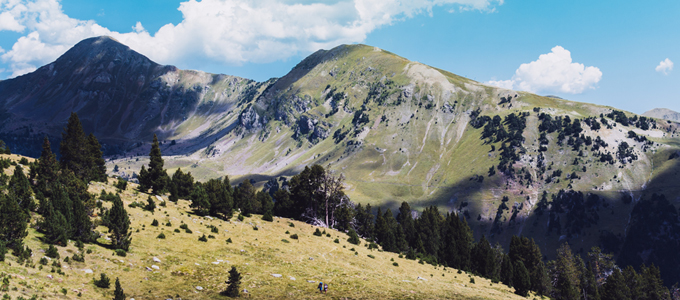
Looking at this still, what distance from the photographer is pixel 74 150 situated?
55.3m

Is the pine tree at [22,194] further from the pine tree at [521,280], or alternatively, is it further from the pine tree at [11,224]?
the pine tree at [521,280]

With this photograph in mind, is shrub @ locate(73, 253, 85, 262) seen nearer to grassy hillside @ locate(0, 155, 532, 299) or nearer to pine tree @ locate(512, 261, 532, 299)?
grassy hillside @ locate(0, 155, 532, 299)

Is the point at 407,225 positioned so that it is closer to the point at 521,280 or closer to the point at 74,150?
the point at 521,280

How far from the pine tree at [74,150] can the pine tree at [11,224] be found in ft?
100

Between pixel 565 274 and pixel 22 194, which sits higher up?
pixel 22 194

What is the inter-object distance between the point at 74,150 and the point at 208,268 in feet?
126

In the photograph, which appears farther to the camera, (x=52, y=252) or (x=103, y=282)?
(x=52, y=252)

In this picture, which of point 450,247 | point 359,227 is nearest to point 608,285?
point 450,247

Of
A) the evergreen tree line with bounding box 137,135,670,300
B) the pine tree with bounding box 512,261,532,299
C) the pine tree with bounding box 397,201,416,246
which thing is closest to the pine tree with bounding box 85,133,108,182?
the evergreen tree line with bounding box 137,135,670,300

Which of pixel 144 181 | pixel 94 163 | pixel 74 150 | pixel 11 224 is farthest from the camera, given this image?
pixel 144 181

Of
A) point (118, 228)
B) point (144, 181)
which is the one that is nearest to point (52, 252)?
point (118, 228)

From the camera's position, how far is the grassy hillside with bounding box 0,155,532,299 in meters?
24.9

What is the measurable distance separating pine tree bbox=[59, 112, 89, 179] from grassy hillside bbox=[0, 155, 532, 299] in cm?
476

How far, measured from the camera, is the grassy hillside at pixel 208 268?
81.8 ft
